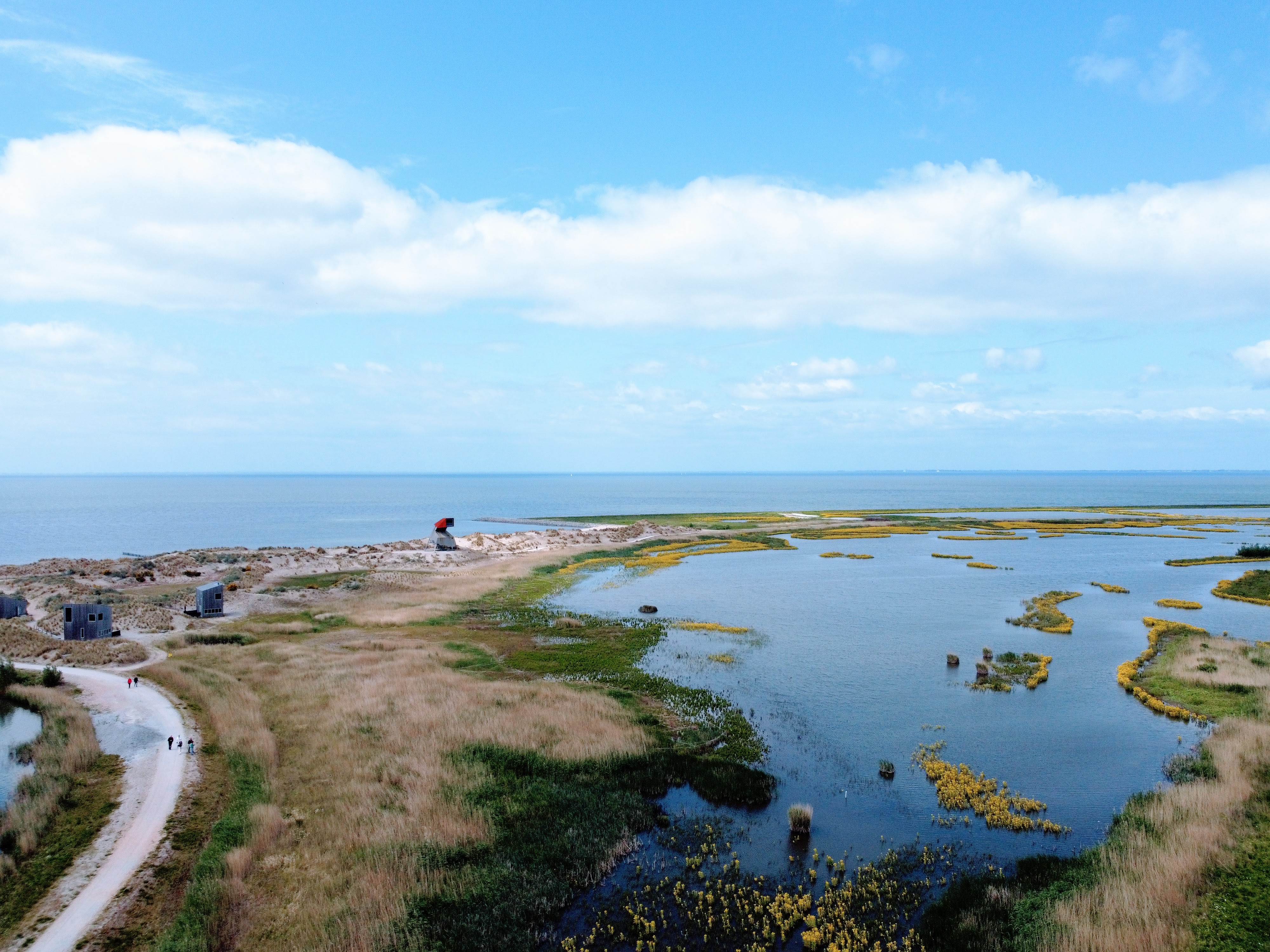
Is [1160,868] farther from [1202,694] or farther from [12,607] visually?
[12,607]

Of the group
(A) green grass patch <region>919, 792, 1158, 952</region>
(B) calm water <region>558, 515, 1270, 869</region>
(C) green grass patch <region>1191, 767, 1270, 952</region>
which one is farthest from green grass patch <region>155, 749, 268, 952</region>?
(C) green grass patch <region>1191, 767, 1270, 952</region>

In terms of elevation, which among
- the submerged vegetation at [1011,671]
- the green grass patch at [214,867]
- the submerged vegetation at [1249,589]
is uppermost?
the submerged vegetation at [1249,589]

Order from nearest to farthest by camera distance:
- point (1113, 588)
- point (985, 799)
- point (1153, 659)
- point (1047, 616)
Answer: point (985, 799) → point (1153, 659) → point (1047, 616) → point (1113, 588)

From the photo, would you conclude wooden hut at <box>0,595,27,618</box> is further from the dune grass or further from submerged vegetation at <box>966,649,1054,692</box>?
submerged vegetation at <box>966,649,1054,692</box>

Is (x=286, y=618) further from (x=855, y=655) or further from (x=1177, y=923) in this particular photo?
(x=1177, y=923)

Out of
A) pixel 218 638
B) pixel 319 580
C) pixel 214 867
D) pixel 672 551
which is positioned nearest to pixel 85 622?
pixel 218 638

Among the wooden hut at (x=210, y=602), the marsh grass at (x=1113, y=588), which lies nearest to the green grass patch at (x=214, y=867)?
the wooden hut at (x=210, y=602)

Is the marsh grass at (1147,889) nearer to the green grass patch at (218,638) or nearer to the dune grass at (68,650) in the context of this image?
the green grass patch at (218,638)
